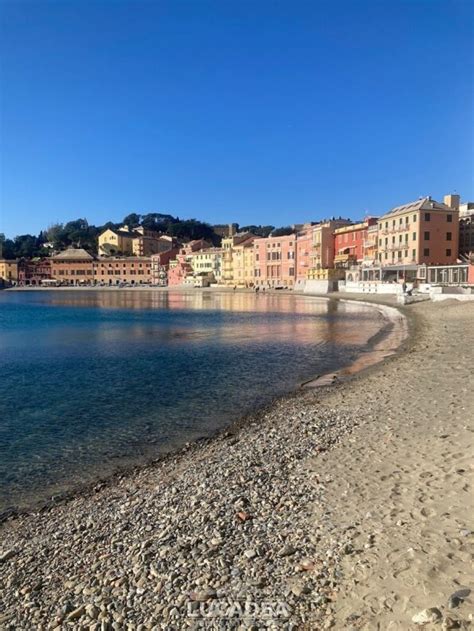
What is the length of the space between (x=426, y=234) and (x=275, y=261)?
→ 53053mm

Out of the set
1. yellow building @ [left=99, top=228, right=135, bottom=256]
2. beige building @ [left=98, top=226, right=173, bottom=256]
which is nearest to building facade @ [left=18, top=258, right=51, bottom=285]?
beige building @ [left=98, top=226, right=173, bottom=256]

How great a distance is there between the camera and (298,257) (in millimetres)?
118250

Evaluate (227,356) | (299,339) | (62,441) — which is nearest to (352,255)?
(299,339)

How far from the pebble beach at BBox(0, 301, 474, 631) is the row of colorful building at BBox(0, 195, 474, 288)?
5905 cm

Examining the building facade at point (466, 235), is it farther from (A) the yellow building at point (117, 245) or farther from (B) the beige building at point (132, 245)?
(A) the yellow building at point (117, 245)

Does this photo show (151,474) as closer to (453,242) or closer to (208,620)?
(208,620)

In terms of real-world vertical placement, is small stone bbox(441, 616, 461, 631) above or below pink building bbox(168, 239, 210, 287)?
below

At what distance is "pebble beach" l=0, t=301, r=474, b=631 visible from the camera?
466 centimetres

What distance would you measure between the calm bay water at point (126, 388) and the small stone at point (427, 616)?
687 cm

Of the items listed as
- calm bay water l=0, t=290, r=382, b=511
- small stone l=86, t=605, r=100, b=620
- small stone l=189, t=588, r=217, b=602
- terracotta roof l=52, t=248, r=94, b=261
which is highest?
terracotta roof l=52, t=248, r=94, b=261

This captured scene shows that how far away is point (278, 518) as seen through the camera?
6.59 metres

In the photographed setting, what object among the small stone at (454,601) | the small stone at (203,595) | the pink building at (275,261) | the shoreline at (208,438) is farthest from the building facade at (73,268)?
the small stone at (454,601)

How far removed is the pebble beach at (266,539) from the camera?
466 cm

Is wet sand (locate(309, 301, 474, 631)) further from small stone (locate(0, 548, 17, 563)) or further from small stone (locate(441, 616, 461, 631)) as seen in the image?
small stone (locate(0, 548, 17, 563))
